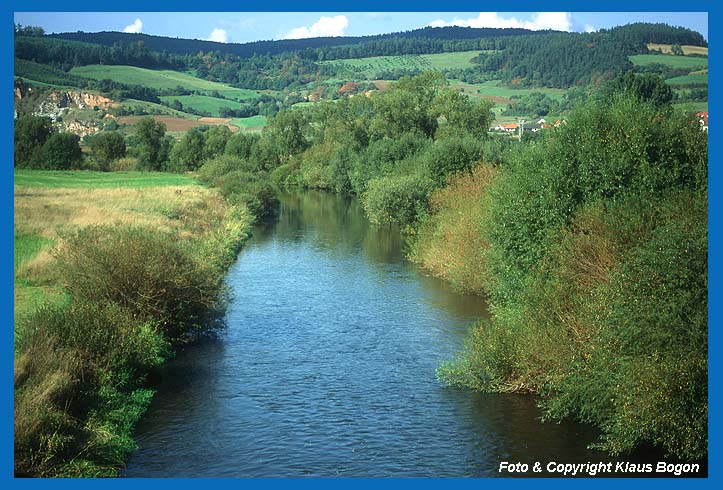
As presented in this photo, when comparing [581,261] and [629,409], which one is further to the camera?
[581,261]

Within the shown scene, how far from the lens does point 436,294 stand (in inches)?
1254

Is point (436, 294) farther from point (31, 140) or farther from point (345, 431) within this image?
point (31, 140)

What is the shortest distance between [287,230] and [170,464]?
3510cm

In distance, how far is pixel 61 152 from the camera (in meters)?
63.0

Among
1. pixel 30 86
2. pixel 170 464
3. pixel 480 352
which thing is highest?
pixel 30 86

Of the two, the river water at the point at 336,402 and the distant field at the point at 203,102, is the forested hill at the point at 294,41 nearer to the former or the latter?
the distant field at the point at 203,102

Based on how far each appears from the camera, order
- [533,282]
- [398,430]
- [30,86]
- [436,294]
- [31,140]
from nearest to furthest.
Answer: [398,430], [533,282], [436,294], [30,86], [31,140]

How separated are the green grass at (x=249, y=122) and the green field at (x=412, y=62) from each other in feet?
58.6

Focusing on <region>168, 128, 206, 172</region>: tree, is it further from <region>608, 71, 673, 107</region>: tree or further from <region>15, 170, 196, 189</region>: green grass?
<region>608, 71, 673, 107</region>: tree

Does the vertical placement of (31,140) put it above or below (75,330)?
above

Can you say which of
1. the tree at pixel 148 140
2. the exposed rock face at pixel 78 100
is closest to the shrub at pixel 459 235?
the exposed rock face at pixel 78 100

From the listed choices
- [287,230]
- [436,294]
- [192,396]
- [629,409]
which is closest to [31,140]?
[287,230]

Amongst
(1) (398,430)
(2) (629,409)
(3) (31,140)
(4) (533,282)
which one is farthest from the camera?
(3) (31,140)

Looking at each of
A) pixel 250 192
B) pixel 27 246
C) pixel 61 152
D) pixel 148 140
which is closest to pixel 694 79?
pixel 27 246
